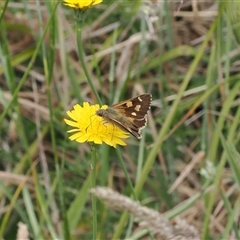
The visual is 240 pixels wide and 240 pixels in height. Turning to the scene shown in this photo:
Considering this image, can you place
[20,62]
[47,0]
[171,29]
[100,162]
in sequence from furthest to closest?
[20,62], [171,29], [100,162], [47,0]

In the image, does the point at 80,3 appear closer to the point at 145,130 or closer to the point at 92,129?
the point at 92,129

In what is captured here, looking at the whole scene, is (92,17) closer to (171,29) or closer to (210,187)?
(171,29)

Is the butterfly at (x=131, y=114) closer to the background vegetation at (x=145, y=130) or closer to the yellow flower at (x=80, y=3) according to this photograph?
the yellow flower at (x=80, y=3)

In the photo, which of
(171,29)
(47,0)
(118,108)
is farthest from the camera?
(171,29)

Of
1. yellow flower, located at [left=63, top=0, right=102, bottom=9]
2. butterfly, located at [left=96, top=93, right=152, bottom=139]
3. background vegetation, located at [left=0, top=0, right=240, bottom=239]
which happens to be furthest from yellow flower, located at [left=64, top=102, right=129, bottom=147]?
background vegetation, located at [left=0, top=0, right=240, bottom=239]

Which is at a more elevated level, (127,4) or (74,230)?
(127,4)

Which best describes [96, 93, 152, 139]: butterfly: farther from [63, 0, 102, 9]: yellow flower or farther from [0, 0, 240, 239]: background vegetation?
[0, 0, 240, 239]: background vegetation

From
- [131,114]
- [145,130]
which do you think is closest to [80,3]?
[131,114]

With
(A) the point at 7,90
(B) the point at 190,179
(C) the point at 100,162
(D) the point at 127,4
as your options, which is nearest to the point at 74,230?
(C) the point at 100,162
